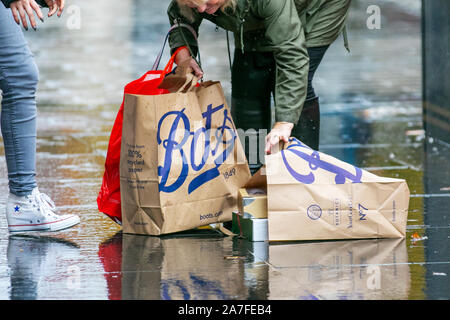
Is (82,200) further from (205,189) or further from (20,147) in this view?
(205,189)

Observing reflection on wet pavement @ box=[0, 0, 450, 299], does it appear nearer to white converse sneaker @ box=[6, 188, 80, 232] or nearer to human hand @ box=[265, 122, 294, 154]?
white converse sneaker @ box=[6, 188, 80, 232]

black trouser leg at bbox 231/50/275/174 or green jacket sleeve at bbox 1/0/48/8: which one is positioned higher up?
green jacket sleeve at bbox 1/0/48/8

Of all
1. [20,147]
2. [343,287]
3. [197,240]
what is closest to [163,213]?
[197,240]

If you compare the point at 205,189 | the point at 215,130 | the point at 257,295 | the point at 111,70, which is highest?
the point at 111,70

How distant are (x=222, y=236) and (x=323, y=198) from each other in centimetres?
55

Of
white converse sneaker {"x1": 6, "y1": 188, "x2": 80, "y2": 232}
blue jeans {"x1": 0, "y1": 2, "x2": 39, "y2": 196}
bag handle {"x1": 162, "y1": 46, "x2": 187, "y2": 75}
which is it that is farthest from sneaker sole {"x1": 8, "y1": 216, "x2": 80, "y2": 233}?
bag handle {"x1": 162, "y1": 46, "x2": 187, "y2": 75}

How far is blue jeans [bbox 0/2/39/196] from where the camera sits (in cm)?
398

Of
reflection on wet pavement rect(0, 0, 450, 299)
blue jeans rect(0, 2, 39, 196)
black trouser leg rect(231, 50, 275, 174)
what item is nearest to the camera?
reflection on wet pavement rect(0, 0, 450, 299)

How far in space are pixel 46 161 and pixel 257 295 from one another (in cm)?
369

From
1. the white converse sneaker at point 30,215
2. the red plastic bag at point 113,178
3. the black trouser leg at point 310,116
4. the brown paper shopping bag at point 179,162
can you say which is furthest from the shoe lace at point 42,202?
the black trouser leg at point 310,116

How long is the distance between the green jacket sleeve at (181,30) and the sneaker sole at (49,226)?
Answer: 99 cm

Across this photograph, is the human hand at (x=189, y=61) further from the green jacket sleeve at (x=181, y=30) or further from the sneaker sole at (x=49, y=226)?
the sneaker sole at (x=49, y=226)

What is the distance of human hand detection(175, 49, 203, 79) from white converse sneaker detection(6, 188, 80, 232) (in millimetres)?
945

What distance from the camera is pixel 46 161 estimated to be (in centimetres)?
638
